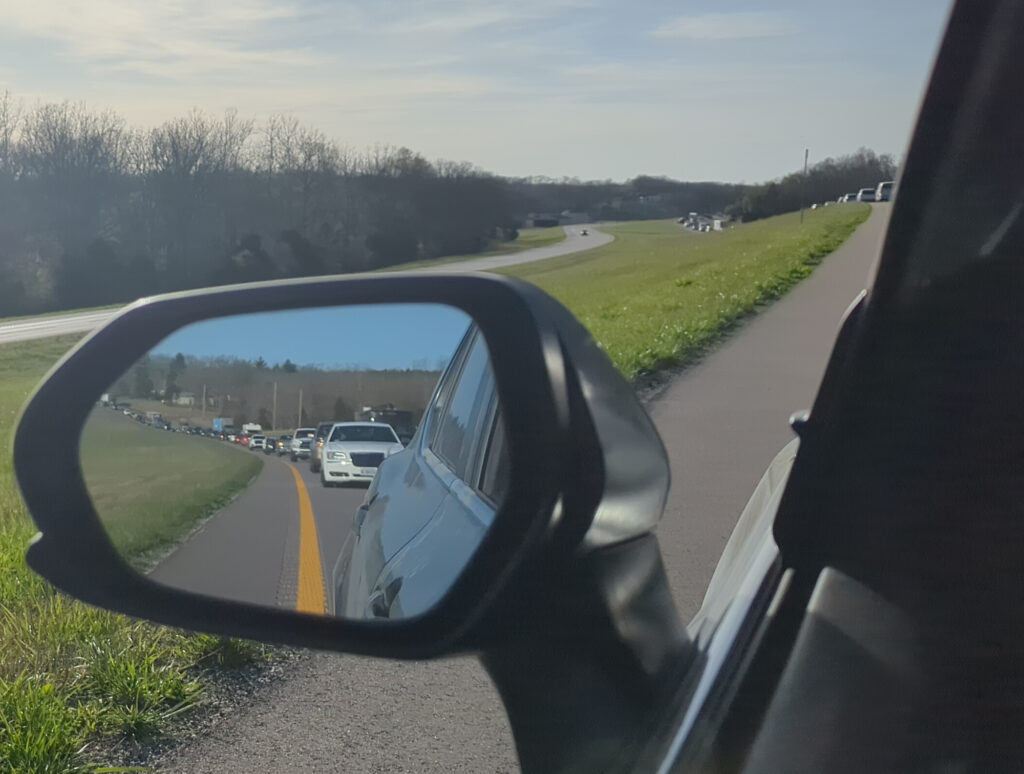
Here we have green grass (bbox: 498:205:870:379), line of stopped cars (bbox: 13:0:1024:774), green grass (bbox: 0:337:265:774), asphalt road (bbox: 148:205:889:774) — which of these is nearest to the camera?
line of stopped cars (bbox: 13:0:1024:774)

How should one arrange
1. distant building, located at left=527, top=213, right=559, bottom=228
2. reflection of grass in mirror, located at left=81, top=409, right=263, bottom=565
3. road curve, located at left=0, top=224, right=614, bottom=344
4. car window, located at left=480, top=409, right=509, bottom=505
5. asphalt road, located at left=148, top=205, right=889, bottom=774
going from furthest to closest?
road curve, located at left=0, top=224, right=614, bottom=344 < distant building, located at left=527, top=213, right=559, bottom=228 < asphalt road, located at left=148, top=205, right=889, bottom=774 < reflection of grass in mirror, located at left=81, top=409, right=263, bottom=565 < car window, located at left=480, top=409, right=509, bottom=505

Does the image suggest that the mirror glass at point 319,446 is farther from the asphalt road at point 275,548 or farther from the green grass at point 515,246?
the green grass at point 515,246

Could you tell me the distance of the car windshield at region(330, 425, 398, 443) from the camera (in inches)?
65.2

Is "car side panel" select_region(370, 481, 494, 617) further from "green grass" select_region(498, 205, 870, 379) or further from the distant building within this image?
the distant building

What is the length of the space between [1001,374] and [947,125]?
0.25 metres

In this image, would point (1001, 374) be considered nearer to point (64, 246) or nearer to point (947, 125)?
point (947, 125)

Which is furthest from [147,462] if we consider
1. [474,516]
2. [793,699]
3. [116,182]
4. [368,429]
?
[116,182]

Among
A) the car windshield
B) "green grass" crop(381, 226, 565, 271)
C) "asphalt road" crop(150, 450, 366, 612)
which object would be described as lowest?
"green grass" crop(381, 226, 565, 271)

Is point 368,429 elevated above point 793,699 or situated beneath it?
elevated above

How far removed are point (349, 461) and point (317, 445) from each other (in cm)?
6

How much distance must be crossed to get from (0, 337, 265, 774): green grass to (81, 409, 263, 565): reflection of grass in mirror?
44.1 inches

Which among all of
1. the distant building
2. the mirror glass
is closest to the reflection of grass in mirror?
the mirror glass

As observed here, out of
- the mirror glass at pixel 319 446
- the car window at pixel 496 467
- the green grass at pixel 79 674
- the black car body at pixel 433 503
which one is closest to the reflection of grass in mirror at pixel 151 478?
the mirror glass at pixel 319 446

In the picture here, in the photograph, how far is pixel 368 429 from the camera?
65.3 inches
